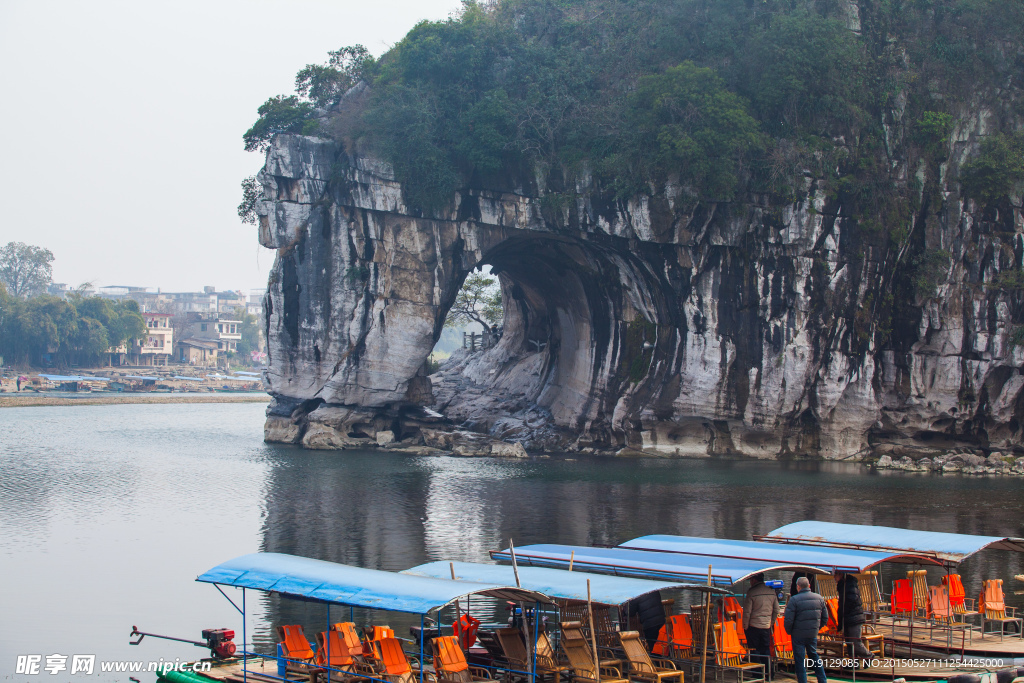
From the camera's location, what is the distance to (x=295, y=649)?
11.4 meters

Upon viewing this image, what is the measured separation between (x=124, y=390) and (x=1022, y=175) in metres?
76.1

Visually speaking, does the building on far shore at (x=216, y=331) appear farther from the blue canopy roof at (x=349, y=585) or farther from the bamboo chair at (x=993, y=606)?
the bamboo chair at (x=993, y=606)

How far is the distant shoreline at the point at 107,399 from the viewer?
2702 inches

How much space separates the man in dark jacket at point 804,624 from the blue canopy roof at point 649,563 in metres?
0.69

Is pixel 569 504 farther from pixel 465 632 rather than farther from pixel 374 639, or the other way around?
pixel 374 639

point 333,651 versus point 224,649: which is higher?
point 333,651

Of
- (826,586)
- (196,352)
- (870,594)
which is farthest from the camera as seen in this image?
(196,352)

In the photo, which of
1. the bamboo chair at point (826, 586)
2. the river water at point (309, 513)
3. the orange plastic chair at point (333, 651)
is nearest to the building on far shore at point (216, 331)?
the river water at point (309, 513)

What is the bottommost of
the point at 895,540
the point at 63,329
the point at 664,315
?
the point at 895,540

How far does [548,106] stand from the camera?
38.7m

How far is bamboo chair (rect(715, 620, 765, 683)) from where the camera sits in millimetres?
11102

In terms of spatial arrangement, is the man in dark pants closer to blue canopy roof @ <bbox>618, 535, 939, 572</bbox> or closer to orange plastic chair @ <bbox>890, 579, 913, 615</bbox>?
blue canopy roof @ <bbox>618, 535, 939, 572</bbox>

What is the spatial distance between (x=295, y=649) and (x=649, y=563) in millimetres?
4484

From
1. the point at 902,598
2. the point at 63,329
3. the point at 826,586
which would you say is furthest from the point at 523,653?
the point at 63,329
